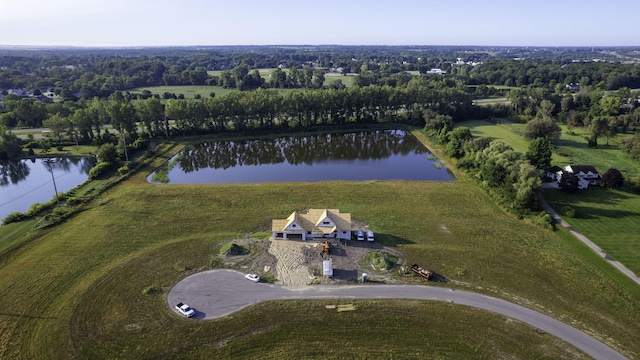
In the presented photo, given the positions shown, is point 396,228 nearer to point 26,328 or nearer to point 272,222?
point 272,222

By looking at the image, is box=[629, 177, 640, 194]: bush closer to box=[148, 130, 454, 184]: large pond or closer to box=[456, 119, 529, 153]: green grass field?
box=[456, 119, 529, 153]: green grass field

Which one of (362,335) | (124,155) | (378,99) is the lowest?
(362,335)

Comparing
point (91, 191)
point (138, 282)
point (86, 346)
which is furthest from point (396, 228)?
point (91, 191)

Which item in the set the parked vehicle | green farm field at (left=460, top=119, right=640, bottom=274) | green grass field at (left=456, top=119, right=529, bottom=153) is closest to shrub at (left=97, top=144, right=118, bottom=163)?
the parked vehicle

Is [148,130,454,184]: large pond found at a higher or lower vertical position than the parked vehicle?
higher

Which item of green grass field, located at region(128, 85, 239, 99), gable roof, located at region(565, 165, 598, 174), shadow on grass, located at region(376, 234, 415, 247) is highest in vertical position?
green grass field, located at region(128, 85, 239, 99)

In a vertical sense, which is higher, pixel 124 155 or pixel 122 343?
pixel 124 155
